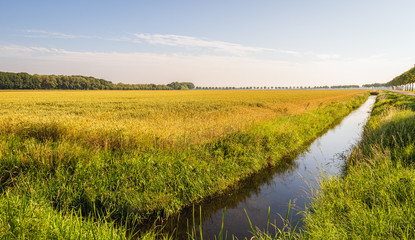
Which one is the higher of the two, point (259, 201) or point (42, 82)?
point (42, 82)

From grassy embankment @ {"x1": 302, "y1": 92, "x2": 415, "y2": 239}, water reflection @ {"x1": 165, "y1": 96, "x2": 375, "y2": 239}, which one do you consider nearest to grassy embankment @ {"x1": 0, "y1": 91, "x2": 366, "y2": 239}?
water reflection @ {"x1": 165, "y1": 96, "x2": 375, "y2": 239}

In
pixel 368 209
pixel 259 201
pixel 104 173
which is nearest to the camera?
pixel 368 209

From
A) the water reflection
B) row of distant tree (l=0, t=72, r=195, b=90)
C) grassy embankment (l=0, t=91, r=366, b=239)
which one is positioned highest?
row of distant tree (l=0, t=72, r=195, b=90)

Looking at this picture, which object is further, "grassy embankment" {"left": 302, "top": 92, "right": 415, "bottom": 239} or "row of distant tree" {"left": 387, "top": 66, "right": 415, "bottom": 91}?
"row of distant tree" {"left": 387, "top": 66, "right": 415, "bottom": 91}

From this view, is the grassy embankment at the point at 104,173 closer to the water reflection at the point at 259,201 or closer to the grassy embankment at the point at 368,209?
the water reflection at the point at 259,201

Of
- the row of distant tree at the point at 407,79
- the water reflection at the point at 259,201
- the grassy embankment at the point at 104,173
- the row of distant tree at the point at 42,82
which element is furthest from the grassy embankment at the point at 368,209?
the row of distant tree at the point at 42,82

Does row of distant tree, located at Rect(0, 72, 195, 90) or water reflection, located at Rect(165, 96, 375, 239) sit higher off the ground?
row of distant tree, located at Rect(0, 72, 195, 90)

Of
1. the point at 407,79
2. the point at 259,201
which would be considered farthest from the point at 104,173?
the point at 407,79

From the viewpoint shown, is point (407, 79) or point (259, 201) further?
point (407, 79)

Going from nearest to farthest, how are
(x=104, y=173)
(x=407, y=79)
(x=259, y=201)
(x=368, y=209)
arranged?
1. (x=368, y=209)
2. (x=104, y=173)
3. (x=259, y=201)
4. (x=407, y=79)

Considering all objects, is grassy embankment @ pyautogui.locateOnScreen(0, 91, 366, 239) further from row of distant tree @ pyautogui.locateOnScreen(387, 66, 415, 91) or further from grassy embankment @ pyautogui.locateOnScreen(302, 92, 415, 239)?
row of distant tree @ pyautogui.locateOnScreen(387, 66, 415, 91)

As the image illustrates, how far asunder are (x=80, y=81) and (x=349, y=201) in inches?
5651

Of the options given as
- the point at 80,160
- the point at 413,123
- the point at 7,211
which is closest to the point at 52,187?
the point at 80,160

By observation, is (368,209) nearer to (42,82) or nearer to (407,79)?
(407,79)
